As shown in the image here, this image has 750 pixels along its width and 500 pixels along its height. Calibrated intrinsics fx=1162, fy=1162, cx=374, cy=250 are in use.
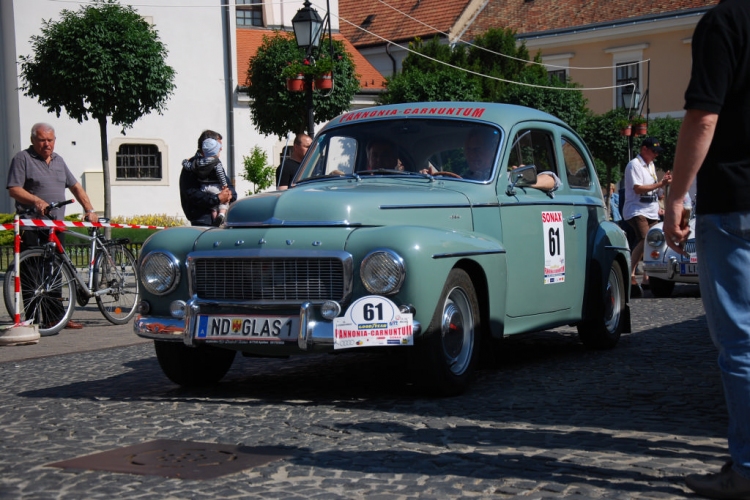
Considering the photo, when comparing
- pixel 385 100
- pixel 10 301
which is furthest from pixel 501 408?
pixel 385 100

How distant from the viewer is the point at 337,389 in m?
7.06

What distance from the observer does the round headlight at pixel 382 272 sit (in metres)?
6.23

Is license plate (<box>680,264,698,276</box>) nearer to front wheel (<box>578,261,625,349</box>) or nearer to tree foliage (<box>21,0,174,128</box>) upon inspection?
front wheel (<box>578,261,625,349</box>)

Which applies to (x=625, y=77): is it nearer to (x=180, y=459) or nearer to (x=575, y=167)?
(x=575, y=167)

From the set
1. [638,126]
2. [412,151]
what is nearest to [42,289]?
[412,151]

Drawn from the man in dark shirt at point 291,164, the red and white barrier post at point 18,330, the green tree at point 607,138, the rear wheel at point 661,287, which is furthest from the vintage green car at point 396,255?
the green tree at point 607,138

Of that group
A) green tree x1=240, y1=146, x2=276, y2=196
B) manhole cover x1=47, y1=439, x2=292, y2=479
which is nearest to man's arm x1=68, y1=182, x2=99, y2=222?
manhole cover x1=47, y1=439, x2=292, y2=479

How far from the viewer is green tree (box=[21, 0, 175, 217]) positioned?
82.1ft

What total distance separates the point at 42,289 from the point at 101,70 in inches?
581

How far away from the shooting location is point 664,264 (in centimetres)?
1434

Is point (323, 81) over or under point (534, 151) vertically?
over

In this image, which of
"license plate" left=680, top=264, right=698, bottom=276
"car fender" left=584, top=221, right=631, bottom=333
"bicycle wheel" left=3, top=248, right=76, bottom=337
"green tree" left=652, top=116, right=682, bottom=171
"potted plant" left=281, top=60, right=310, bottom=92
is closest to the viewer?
"car fender" left=584, top=221, right=631, bottom=333

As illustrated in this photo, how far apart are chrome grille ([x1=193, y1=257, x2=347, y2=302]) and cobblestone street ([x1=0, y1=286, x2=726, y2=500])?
2.01ft

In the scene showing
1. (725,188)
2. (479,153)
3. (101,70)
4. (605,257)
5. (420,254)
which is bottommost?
(605,257)
